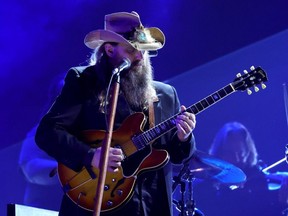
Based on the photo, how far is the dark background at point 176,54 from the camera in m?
5.15

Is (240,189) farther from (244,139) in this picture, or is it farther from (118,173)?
(118,173)

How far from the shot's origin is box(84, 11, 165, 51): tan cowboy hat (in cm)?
270

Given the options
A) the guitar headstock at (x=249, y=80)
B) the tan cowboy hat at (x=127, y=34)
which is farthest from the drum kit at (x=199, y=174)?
the tan cowboy hat at (x=127, y=34)

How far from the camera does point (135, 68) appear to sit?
2756 mm

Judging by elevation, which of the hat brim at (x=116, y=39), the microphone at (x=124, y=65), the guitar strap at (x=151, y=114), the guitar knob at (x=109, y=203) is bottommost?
the guitar knob at (x=109, y=203)

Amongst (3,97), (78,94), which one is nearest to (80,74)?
(78,94)

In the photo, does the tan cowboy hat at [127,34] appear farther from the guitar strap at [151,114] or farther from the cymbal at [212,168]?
the cymbal at [212,168]

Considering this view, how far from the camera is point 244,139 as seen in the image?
226 inches

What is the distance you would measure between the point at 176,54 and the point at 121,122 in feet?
10.2

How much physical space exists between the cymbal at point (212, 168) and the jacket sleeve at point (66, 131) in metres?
1.80

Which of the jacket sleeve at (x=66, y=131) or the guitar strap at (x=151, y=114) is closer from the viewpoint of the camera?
the jacket sleeve at (x=66, y=131)

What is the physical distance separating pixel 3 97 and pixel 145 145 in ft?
9.80

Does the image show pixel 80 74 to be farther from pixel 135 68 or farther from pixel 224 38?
pixel 224 38

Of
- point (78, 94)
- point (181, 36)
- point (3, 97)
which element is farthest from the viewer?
point (181, 36)
